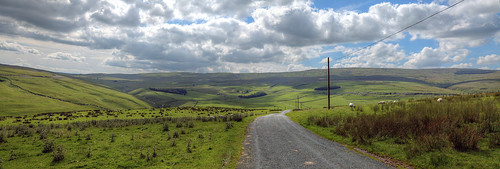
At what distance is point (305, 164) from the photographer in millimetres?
12602

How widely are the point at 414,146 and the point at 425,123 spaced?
21.5 feet

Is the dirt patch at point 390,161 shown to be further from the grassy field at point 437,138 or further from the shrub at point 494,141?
the shrub at point 494,141

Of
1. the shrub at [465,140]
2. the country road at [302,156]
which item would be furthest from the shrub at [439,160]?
the shrub at [465,140]

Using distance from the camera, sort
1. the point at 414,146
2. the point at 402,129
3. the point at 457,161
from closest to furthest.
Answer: the point at 457,161, the point at 414,146, the point at 402,129

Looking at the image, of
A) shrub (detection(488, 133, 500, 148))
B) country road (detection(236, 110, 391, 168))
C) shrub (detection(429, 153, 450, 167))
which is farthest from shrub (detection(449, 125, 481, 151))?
country road (detection(236, 110, 391, 168))

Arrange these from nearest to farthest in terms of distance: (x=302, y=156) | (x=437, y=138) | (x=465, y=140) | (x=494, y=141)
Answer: (x=465, y=140)
(x=494, y=141)
(x=437, y=138)
(x=302, y=156)

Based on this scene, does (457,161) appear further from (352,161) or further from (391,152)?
(352,161)

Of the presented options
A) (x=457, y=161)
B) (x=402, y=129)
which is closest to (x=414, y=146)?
(x=457, y=161)

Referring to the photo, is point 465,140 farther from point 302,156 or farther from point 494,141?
point 302,156

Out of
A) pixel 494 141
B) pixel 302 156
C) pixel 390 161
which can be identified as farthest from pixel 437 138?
pixel 302 156

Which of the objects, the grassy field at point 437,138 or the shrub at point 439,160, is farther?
the grassy field at point 437,138

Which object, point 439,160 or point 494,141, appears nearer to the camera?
point 439,160

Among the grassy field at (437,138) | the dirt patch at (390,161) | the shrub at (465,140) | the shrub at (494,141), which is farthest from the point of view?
the shrub at (494,141)

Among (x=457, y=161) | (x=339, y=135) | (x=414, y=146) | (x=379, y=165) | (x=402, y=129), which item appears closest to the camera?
(x=457, y=161)
